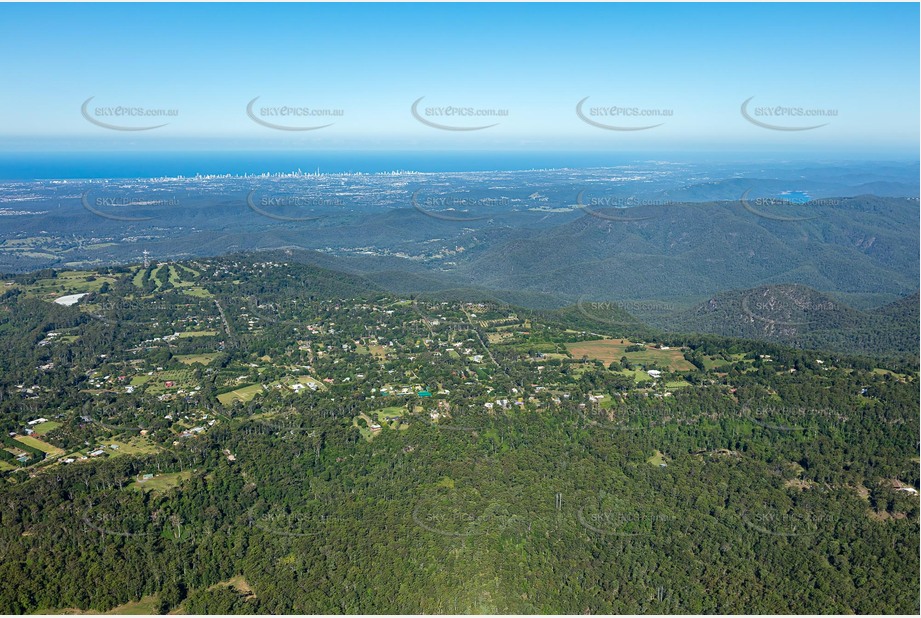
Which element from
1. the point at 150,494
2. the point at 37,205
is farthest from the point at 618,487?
the point at 37,205

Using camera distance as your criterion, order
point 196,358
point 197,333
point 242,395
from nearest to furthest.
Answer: point 242,395 < point 196,358 < point 197,333

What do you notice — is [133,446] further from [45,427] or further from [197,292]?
[197,292]

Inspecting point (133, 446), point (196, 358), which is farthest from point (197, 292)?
point (133, 446)

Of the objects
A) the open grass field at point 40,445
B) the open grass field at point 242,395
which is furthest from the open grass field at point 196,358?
the open grass field at point 40,445

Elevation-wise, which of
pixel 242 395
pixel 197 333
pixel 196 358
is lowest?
pixel 242 395

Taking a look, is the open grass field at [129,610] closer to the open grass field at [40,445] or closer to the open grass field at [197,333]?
the open grass field at [40,445]

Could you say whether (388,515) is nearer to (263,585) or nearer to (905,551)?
(263,585)

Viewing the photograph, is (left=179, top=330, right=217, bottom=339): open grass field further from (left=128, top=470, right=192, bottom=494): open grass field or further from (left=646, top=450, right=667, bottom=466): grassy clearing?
(left=646, top=450, right=667, bottom=466): grassy clearing
